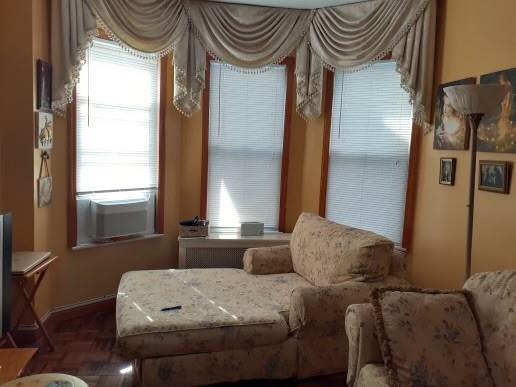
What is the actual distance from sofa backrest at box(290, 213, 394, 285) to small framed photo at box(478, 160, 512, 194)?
67 centimetres

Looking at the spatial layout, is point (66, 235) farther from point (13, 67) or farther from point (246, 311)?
point (246, 311)

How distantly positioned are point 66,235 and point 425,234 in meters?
2.72

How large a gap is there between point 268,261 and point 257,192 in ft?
3.07

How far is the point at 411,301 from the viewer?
6.10 ft

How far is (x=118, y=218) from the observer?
355cm

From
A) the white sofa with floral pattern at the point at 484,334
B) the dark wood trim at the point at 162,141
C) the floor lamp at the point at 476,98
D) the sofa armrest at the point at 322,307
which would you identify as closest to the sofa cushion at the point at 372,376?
the white sofa with floral pattern at the point at 484,334

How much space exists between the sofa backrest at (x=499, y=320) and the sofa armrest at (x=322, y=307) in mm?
747

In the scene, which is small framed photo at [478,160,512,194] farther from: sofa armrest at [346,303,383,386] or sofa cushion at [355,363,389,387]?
sofa cushion at [355,363,389,387]

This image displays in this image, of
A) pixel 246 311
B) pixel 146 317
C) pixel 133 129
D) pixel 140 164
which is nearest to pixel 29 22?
pixel 133 129

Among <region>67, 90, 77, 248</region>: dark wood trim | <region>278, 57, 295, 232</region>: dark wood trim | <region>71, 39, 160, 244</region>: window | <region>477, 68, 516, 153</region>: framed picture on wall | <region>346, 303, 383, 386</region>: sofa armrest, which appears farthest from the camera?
<region>278, 57, 295, 232</region>: dark wood trim

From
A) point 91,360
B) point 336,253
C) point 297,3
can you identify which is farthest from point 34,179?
point 297,3

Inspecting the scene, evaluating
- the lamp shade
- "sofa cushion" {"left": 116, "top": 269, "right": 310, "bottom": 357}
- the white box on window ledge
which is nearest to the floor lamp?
the lamp shade

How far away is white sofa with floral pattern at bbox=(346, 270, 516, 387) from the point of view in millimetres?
1734

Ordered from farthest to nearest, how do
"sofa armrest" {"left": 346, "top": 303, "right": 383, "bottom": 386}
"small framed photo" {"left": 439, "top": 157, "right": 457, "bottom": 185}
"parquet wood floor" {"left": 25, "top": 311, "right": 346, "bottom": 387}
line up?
"small framed photo" {"left": 439, "top": 157, "right": 457, "bottom": 185}
"parquet wood floor" {"left": 25, "top": 311, "right": 346, "bottom": 387}
"sofa armrest" {"left": 346, "top": 303, "right": 383, "bottom": 386}
